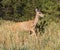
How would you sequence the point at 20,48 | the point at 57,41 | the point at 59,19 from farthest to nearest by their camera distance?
1. the point at 59,19
2. the point at 57,41
3. the point at 20,48

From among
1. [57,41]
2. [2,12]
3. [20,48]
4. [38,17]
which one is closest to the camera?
[20,48]

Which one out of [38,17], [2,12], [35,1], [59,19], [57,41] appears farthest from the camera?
[2,12]

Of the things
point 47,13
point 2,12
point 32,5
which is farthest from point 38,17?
point 2,12

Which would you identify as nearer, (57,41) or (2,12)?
(57,41)

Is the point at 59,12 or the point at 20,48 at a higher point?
the point at 20,48

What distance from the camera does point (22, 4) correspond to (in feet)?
52.0

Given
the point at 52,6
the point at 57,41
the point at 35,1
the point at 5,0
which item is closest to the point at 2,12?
the point at 5,0

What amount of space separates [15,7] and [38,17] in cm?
295

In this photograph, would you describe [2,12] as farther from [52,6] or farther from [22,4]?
[52,6]

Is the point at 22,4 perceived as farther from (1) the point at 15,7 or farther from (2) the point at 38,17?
(2) the point at 38,17

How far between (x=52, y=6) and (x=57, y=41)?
257 inches

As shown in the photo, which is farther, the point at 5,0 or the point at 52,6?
the point at 5,0

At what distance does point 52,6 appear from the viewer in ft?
46.4

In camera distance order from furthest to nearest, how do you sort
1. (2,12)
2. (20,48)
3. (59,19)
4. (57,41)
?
1. (2,12)
2. (59,19)
3. (57,41)
4. (20,48)
